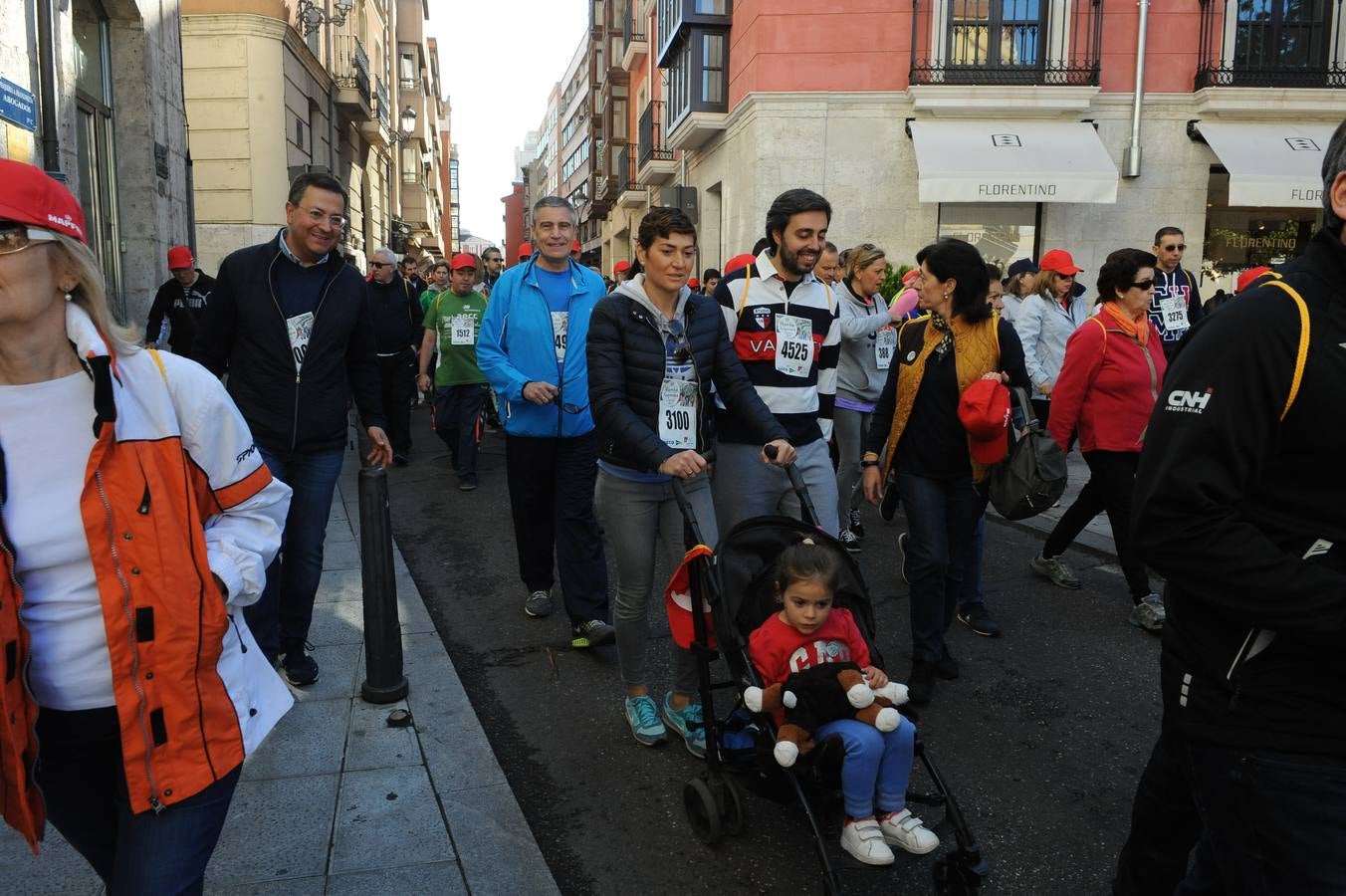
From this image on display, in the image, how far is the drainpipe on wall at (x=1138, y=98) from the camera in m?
17.9

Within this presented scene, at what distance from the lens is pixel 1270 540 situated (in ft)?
5.67

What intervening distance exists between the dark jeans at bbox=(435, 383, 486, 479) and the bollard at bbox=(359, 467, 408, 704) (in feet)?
17.0

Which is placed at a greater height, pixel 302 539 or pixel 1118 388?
pixel 1118 388

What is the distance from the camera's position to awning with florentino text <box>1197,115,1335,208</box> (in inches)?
692

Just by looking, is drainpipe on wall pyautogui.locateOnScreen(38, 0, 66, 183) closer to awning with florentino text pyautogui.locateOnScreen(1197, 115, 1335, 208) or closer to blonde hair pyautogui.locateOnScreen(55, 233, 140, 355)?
blonde hair pyautogui.locateOnScreen(55, 233, 140, 355)

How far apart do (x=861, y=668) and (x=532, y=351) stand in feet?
8.96

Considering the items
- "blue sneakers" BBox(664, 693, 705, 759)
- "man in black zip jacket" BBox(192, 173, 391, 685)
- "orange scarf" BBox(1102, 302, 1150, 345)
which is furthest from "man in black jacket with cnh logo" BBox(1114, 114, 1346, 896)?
"orange scarf" BBox(1102, 302, 1150, 345)

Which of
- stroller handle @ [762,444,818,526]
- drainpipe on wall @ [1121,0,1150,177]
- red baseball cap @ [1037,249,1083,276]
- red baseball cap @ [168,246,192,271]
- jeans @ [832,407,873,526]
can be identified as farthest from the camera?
drainpipe on wall @ [1121,0,1150,177]

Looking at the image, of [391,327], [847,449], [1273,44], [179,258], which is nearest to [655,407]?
[847,449]

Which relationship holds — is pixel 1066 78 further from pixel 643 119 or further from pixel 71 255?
pixel 71 255

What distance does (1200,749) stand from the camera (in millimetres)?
1846

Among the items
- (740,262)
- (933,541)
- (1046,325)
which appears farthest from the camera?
(1046,325)

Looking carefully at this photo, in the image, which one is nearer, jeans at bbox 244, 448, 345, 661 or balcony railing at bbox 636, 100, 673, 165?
jeans at bbox 244, 448, 345, 661

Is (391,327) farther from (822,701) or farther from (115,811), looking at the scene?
(115,811)
